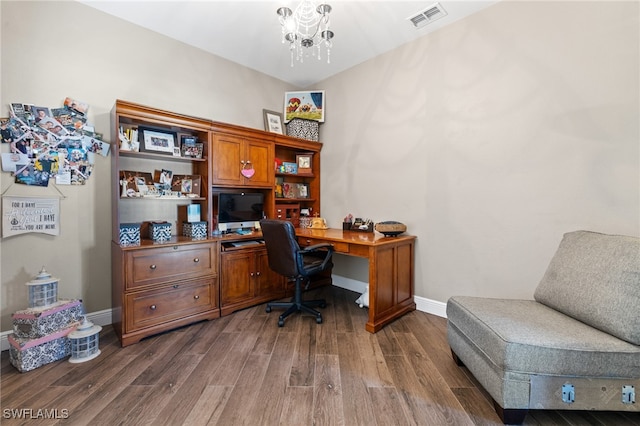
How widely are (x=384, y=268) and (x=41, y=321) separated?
270cm

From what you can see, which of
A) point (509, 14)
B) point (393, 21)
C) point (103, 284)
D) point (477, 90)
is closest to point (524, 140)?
point (477, 90)

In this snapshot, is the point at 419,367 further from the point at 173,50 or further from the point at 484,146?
the point at 173,50

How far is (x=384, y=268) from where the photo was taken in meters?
2.52

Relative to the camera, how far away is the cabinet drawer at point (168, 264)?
2205 mm

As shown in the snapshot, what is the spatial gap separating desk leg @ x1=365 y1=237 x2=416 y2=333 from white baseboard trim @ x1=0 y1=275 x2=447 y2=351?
11 centimetres

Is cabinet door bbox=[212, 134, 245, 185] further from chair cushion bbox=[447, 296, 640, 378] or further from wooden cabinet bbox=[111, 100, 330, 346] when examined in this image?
chair cushion bbox=[447, 296, 640, 378]

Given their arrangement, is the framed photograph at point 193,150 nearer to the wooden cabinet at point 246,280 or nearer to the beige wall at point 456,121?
the beige wall at point 456,121

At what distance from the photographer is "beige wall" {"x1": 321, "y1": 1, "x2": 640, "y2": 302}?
1.85m

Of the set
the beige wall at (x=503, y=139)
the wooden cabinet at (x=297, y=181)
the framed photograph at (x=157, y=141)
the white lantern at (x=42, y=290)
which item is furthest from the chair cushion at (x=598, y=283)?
the white lantern at (x=42, y=290)

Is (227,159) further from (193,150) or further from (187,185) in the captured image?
(187,185)

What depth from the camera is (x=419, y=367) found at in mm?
1878

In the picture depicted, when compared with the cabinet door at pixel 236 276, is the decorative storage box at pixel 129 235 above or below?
above

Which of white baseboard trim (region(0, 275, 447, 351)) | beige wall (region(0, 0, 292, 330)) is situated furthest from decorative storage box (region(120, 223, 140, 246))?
white baseboard trim (region(0, 275, 447, 351))

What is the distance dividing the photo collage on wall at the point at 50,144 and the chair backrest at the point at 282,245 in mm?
1688
